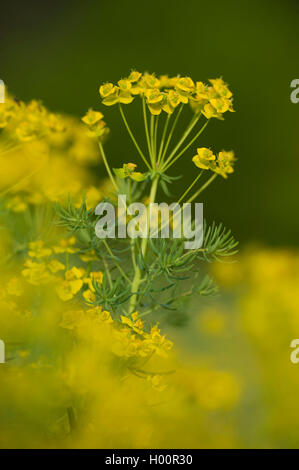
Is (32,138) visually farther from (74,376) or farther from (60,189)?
(74,376)

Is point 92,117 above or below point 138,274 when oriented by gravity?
above

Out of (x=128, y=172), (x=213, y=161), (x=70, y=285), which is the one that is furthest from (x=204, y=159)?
(x=70, y=285)

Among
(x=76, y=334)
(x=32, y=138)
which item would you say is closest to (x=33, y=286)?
(x=76, y=334)

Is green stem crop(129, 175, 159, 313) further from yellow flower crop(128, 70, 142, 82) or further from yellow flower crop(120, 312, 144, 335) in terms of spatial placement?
yellow flower crop(128, 70, 142, 82)

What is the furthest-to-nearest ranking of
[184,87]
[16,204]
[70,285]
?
[16,204], [70,285], [184,87]

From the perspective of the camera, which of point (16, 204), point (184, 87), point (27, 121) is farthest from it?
point (16, 204)

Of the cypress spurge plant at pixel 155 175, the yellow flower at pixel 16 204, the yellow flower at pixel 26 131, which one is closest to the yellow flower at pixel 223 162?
the cypress spurge plant at pixel 155 175

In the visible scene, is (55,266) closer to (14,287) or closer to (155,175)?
(14,287)

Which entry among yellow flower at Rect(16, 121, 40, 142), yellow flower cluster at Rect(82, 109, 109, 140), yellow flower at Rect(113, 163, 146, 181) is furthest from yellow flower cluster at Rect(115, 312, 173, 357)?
yellow flower at Rect(16, 121, 40, 142)
